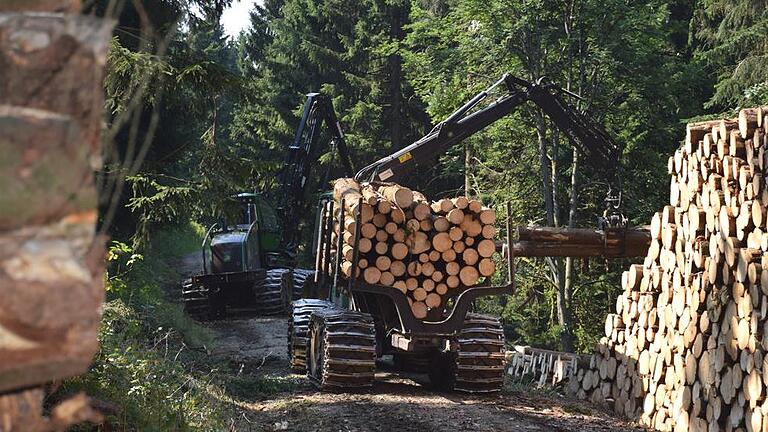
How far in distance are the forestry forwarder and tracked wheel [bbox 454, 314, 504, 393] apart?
373 inches

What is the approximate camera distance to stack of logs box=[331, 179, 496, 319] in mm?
10938

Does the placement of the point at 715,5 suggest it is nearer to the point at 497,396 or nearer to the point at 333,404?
the point at 497,396

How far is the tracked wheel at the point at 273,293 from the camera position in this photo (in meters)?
21.0

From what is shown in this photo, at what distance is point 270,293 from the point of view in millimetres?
21016

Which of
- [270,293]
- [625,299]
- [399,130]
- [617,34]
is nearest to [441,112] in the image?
[617,34]

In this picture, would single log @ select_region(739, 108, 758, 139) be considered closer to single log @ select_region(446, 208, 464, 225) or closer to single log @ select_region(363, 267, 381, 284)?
single log @ select_region(446, 208, 464, 225)

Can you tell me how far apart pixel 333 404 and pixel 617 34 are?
45.6 feet

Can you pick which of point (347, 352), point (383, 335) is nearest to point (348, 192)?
point (383, 335)

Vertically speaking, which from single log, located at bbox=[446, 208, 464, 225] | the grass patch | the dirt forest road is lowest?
the dirt forest road

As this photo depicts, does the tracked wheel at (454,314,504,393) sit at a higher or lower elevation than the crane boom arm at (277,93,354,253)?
lower

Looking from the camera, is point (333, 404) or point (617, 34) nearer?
point (333, 404)

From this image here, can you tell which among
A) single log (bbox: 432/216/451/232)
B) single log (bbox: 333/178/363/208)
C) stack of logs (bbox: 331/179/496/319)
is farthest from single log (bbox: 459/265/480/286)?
single log (bbox: 333/178/363/208)

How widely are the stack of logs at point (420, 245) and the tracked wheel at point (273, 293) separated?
394 inches

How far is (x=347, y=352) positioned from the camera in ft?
36.0
